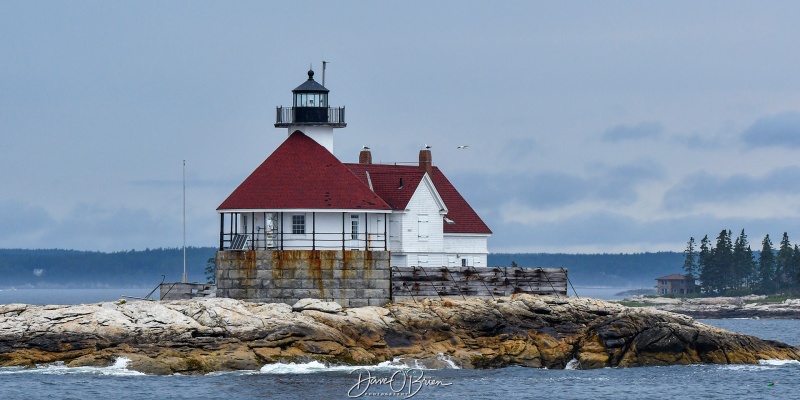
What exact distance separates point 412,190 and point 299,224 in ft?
22.3

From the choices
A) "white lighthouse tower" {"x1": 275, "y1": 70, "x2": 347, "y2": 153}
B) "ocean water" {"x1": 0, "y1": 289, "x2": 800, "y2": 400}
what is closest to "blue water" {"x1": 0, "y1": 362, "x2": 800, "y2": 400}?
"ocean water" {"x1": 0, "y1": 289, "x2": 800, "y2": 400}

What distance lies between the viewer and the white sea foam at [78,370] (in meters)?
48.5

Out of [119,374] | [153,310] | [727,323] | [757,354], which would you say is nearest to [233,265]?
[153,310]

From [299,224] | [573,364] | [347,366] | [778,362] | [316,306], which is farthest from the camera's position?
[778,362]

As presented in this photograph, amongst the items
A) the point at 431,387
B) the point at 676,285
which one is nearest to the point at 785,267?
the point at 676,285

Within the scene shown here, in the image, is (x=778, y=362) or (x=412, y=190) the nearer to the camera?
(x=778, y=362)

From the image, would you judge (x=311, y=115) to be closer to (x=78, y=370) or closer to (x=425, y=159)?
(x=425, y=159)

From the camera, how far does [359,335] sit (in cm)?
5141

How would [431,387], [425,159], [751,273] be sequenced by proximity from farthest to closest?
[751,273], [425,159], [431,387]

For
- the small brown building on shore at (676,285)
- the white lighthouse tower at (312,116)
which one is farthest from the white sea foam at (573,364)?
the small brown building on shore at (676,285)

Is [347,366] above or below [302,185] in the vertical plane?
below

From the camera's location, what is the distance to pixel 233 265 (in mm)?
54062

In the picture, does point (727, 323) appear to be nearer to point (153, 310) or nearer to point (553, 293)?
point (553, 293)

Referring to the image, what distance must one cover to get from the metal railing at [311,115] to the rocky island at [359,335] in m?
10.3
